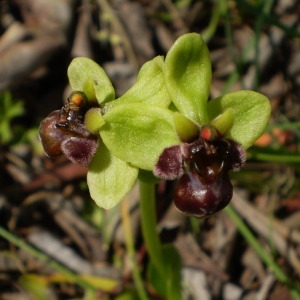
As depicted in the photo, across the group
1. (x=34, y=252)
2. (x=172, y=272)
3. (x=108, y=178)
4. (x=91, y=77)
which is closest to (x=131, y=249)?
(x=172, y=272)

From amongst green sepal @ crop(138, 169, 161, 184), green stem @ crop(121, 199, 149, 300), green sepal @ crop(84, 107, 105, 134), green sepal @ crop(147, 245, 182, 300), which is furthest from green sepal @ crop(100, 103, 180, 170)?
green stem @ crop(121, 199, 149, 300)

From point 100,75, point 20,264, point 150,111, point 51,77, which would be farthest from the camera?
point 51,77

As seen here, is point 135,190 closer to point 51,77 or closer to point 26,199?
point 26,199

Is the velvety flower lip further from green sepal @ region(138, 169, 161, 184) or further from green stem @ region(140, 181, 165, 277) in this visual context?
green stem @ region(140, 181, 165, 277)

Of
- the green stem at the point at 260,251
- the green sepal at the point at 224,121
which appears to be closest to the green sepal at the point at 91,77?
the green sepal at the point at 224,121

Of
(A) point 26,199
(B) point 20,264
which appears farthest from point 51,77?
(B) point 20,264

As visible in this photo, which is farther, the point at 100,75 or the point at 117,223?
the point at 117,223

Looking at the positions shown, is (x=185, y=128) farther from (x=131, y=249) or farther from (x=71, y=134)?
(x=131, y=249)
